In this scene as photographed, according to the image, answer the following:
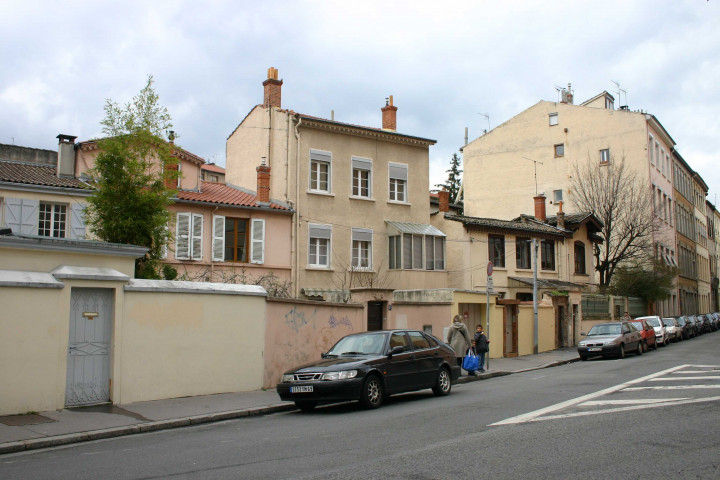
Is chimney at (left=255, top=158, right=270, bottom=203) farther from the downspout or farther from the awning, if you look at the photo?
the awning

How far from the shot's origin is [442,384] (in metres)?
14.1

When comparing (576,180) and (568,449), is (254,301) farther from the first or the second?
(576,180)

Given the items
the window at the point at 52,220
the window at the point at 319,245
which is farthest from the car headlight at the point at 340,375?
the window at the point at 319,245

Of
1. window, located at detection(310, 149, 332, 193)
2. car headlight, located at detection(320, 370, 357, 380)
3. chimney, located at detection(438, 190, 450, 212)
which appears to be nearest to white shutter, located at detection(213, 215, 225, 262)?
window, located at detection(310, 149, 332, 193)

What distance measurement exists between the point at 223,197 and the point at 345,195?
5.55 m

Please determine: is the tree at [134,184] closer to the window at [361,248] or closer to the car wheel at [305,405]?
the car wheel at [305,405]

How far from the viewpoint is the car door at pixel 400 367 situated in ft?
41.6

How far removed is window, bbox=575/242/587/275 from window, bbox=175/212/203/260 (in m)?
22.7

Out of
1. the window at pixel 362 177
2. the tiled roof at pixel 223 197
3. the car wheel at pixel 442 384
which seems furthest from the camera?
the window at pixel 362 177

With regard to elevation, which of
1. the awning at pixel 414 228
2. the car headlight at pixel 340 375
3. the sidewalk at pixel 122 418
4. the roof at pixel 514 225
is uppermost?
the roof at pixel 514 225

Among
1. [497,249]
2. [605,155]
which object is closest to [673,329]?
[497,249]

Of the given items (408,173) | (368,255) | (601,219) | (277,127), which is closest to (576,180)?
(601,219)

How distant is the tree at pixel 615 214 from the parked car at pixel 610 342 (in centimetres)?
1349

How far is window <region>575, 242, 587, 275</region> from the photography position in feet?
126
